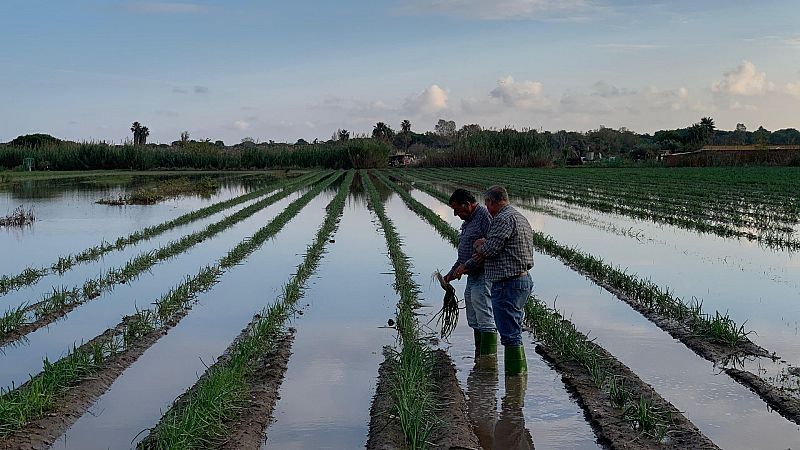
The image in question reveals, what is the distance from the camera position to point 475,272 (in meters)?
7.23

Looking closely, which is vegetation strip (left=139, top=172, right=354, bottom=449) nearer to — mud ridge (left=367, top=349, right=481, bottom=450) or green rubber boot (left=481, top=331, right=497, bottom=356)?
mud ridge (left=367, top=349, right=481, bottom=450)

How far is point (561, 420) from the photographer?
5.69 m

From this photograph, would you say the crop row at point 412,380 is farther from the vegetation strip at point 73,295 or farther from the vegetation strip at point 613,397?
the vegetation strip at point 73,295

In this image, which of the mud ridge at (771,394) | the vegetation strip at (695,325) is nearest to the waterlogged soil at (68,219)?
the vegetation strip at (695,325)

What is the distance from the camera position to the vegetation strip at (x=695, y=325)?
6.17 metres

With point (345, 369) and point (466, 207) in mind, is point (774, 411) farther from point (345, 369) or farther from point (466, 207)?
point (345, 369)

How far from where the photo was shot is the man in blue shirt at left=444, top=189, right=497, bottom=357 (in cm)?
711

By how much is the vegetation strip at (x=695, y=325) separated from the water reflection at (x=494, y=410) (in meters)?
1.77

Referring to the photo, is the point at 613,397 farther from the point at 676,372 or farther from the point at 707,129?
the point at 707,129

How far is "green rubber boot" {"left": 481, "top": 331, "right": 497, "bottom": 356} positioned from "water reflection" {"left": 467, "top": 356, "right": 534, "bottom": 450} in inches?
6.5

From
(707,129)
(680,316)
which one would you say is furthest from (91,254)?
(707,129)

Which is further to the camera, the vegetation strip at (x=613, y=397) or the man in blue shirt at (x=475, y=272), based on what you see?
the man in blue shirt at (x=475, y=272)

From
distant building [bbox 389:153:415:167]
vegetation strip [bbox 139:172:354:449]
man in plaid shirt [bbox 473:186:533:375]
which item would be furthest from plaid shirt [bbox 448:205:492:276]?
distant building [bbox 389:153:415:167]

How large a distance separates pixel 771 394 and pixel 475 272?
8.19ft
